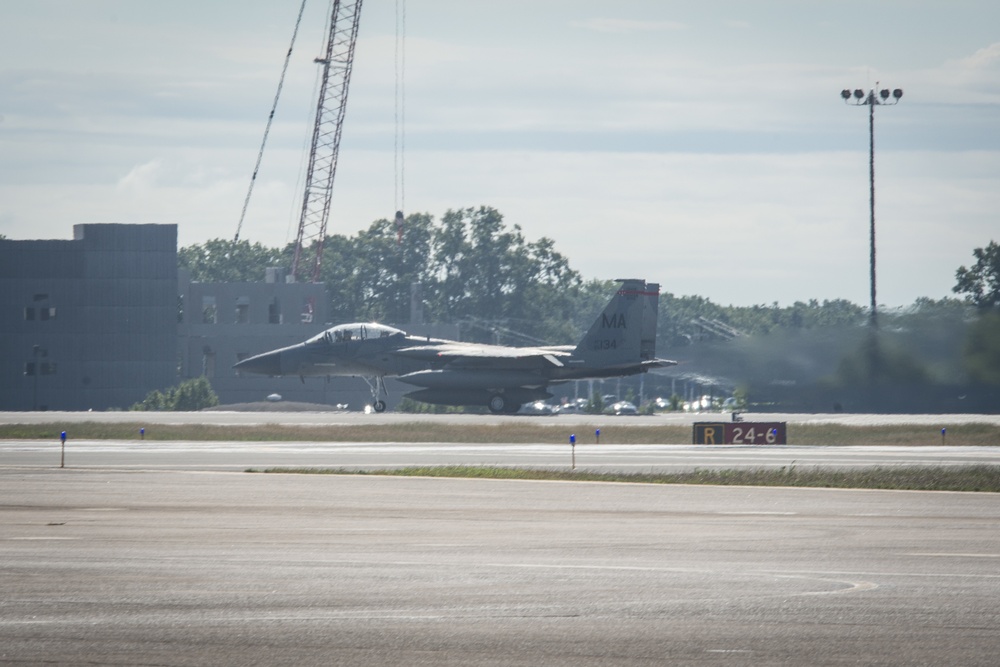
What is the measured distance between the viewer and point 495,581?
11.5 metres

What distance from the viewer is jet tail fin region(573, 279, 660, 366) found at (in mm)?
52812

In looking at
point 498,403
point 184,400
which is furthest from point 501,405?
point 184,400

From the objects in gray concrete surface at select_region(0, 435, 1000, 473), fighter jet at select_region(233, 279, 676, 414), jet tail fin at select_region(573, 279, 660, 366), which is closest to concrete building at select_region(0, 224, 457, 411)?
fighter jet at select_region(233, 279, 676, 414)

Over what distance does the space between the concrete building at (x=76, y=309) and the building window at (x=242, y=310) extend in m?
12.1

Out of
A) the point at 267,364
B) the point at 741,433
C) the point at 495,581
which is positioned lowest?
the point at 495,581

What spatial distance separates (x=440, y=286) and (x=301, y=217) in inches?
1679

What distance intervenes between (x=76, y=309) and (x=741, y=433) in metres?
56.4

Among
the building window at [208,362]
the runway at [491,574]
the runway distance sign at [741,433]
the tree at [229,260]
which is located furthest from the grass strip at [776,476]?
the tree at [229,260]

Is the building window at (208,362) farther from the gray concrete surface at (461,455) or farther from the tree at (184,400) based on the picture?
the gray concrete surface at (461,455)

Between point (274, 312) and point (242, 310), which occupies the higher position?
point (242, 310)

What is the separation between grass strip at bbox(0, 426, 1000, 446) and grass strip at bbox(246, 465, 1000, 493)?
39.5 ft

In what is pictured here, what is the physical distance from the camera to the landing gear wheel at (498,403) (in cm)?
5541

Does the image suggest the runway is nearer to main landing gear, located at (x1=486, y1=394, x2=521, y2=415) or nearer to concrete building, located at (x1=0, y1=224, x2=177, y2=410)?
main landing gear, located at (x1=486, y1=394, x2=521, y2=415)

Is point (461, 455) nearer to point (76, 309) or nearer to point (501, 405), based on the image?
point (501, 405)
